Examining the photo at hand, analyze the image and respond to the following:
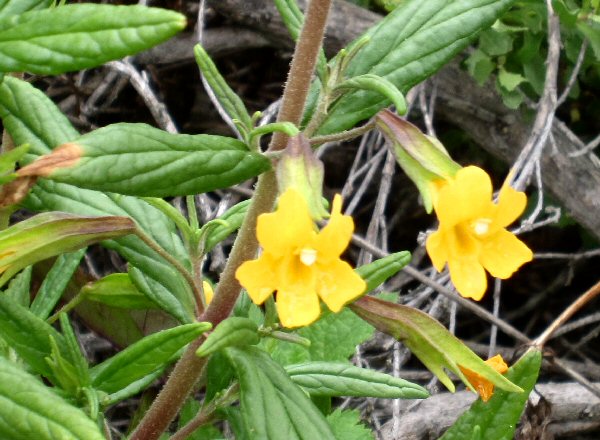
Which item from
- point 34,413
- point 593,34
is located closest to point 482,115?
point 593,34

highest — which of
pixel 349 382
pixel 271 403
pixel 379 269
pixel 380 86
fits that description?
pixel 380 86

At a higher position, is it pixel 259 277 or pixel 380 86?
pixel 380 86

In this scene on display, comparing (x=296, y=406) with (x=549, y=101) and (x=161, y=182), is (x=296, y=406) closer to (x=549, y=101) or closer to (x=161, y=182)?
(x=161, y=182)

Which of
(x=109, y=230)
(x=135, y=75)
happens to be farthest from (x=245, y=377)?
(x=135, y=75)

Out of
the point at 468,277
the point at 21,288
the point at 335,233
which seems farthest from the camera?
the point at 21,288

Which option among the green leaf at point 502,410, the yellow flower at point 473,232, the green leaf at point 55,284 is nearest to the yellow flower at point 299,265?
the yellow flower at point 473,232

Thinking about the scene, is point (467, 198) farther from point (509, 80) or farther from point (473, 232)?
point (509, 80)

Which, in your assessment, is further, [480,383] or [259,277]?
[480,383]
